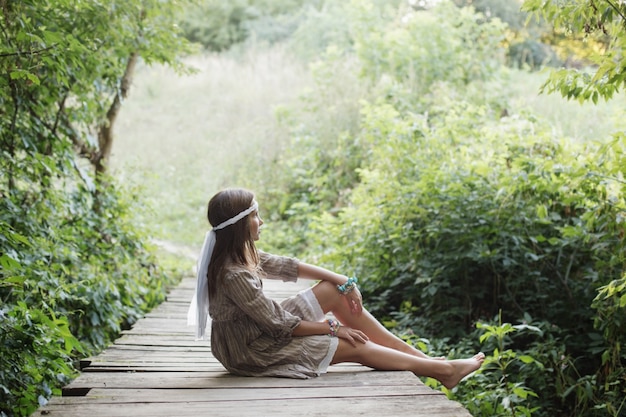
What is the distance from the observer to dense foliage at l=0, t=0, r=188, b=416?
344 cm

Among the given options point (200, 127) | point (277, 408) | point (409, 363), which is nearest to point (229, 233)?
point (277, 408)

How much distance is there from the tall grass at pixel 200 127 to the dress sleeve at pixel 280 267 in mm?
6883

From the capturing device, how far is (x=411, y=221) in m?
6.21

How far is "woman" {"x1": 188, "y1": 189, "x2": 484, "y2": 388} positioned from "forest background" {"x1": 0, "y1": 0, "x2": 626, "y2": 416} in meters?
0.64

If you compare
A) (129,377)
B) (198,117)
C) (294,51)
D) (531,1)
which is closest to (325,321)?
(129,377)

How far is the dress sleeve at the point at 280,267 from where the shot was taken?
3.87m

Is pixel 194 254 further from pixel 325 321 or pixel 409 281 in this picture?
pixel 325 321

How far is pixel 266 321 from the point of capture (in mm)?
3402

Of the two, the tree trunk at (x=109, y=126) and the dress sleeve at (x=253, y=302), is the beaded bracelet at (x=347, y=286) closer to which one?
the dress sleeve at (x=253, y=302)

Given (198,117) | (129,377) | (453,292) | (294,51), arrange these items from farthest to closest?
(294,51), (198,117), (453,292), (129,377)

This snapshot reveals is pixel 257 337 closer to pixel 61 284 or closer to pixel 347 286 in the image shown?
pixel 347 286

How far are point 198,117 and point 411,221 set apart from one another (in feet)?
32.1

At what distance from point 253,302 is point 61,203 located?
2.58 m

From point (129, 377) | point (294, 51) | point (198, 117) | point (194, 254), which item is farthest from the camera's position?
point (294, 51)
